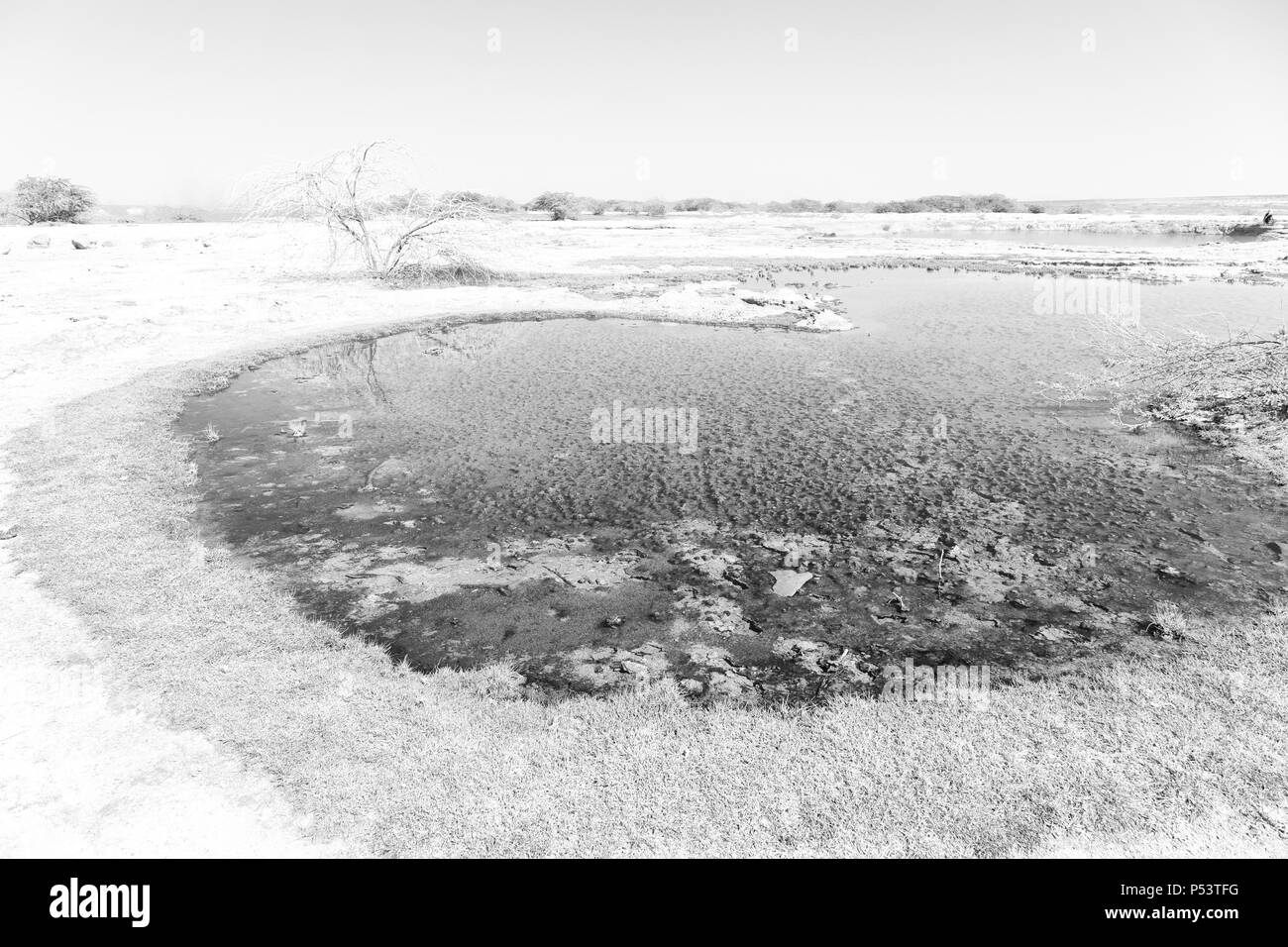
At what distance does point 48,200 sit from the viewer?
234ft

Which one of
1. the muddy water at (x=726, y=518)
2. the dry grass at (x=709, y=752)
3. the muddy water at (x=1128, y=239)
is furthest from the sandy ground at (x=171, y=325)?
the muddy water at (x=1128, y=239)

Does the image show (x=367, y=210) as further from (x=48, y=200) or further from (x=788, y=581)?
(x=48, y=200)

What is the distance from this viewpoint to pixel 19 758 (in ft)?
20.0

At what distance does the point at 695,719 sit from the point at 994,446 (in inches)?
435

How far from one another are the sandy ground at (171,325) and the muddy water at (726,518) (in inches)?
100

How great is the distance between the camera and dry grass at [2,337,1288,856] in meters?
5.43

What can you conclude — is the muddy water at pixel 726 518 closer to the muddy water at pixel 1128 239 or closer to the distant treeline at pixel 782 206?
the muddy water at pixel 1128 239

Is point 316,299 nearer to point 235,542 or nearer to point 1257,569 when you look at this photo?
point 235,542

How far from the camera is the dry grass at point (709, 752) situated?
214 inches

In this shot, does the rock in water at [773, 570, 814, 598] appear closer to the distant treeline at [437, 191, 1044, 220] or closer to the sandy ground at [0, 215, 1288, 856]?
the sandy ground at [0, 215, 1288, 856]

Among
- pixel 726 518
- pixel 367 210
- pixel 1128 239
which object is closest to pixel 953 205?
pixel 1128 239

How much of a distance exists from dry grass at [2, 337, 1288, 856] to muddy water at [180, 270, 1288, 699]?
0.69 metres

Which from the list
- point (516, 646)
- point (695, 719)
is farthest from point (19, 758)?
point (695, 719)

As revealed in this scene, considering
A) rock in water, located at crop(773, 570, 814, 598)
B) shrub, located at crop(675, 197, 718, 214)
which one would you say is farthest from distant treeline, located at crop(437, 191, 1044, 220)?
rock in water, located at crop(773, 570, 814, 598)
